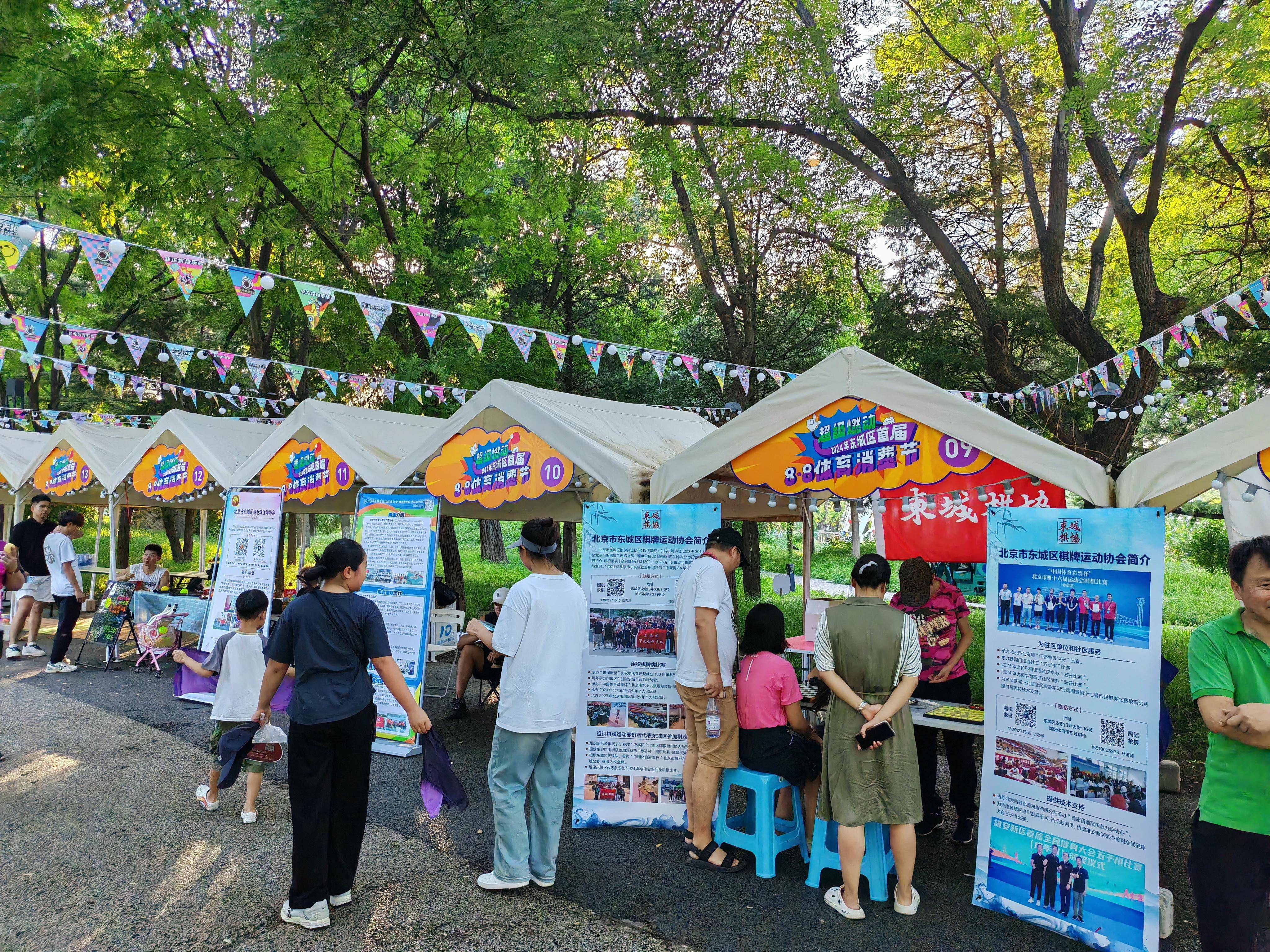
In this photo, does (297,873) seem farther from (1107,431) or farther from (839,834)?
(1107,431)

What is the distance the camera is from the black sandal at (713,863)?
3.68 m

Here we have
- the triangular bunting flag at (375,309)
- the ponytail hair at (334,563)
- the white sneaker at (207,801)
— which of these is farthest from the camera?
the triangular bunting flag at (375,309)

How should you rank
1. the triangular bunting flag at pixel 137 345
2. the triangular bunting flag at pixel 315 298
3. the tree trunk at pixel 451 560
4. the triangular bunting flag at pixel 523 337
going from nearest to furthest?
1. the triangular bunting flag at pixel 315 298
2. the triangular bunting flag at pixel 523 337
3. the triangular bunting flag at pixel 137 345
4. the tree trunk at pixel 451 560

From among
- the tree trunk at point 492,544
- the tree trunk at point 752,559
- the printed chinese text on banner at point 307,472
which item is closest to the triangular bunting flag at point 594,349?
the printed chinese text on banner at point 307,472

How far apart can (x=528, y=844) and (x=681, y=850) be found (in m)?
0.93

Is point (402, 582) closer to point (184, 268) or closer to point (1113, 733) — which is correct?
point (184, 268)

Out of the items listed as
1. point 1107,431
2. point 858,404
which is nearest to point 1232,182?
point 1107,431

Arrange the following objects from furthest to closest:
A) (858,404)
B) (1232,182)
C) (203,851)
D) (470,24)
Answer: (1232,182)
(470,24)
(858,404)
(203,851)

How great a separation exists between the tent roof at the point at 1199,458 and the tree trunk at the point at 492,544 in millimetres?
16073

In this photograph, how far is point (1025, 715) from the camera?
328cm

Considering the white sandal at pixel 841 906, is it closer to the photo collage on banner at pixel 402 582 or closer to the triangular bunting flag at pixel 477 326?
the photo collage on banner at pixel 402 582

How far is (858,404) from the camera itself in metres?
4.17

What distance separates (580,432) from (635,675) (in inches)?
64.8

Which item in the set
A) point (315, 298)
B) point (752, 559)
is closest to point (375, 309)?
point (315, 298)
